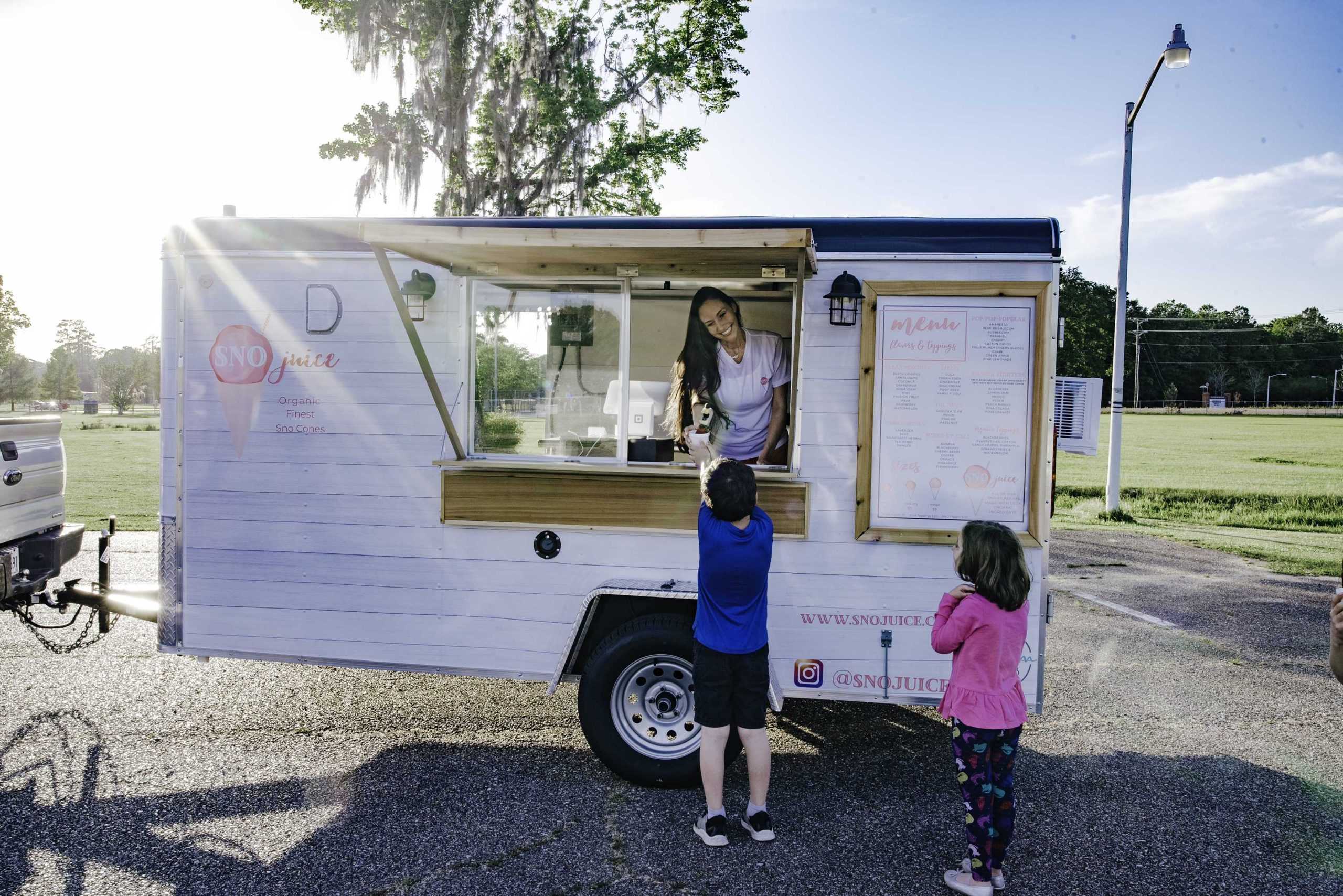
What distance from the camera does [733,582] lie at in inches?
131

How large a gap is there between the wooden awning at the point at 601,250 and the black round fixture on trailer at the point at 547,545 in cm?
131

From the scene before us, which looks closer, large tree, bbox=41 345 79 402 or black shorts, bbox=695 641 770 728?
black shorts, bbox=695 641 770 728

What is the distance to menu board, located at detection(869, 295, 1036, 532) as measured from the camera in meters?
3.86

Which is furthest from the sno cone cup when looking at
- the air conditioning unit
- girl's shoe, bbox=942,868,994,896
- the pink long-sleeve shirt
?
the air conditioning unit

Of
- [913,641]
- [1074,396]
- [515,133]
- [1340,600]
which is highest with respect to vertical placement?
[515,133]

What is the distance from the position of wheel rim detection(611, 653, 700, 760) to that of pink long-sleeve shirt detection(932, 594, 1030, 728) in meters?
1.29

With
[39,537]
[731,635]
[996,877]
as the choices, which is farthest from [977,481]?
[39,537]

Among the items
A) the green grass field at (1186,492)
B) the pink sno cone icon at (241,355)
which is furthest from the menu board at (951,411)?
the pink sno cone icon at (241,355)

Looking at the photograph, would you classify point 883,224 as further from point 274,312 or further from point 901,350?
point 274,312

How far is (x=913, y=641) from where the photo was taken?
395 cm

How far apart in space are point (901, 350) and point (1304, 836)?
2769 millimetres

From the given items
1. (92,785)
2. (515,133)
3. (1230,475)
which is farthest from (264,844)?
(1230,475)

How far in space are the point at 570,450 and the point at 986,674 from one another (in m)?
2.27

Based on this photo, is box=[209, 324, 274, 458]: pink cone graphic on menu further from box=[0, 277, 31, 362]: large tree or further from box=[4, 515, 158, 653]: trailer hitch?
box=[0, 277, 31, 362]: large tree
